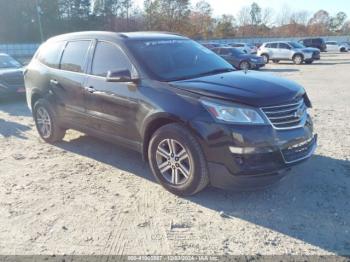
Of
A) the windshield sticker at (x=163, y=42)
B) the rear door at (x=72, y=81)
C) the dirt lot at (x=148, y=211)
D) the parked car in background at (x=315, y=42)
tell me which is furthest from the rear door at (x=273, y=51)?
the rear door at (x=72, y=81)

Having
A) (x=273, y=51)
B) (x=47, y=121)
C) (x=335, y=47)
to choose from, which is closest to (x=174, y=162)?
(x=47, y=121)

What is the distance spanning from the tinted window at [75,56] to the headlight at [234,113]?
2411 millimetres

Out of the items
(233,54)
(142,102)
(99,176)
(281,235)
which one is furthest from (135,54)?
(233,54)

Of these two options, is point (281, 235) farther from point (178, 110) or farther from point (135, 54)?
point (135, 54)

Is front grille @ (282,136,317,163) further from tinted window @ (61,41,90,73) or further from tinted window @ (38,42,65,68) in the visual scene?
tinted window @ (38,42,65,68)

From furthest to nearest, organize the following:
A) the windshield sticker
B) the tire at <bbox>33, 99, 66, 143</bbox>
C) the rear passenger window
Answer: the rear passenger window → the tire at <bbox>33, 99, 66, 143</bbox> → the windshield sticker

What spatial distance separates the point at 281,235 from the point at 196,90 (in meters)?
1.74

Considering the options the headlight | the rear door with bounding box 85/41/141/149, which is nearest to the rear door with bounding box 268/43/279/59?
the rear door with bounding box 85/41/141/149

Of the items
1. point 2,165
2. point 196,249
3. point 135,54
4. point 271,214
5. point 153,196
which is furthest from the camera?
point 2,165

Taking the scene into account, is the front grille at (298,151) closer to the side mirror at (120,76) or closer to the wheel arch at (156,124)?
the wheel arch at (156,124)

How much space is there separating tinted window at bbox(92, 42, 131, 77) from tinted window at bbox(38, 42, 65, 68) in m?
1.11

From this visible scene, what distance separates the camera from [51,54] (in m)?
5.89

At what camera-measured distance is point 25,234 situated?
342 cm

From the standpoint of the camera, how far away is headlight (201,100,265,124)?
358cm
